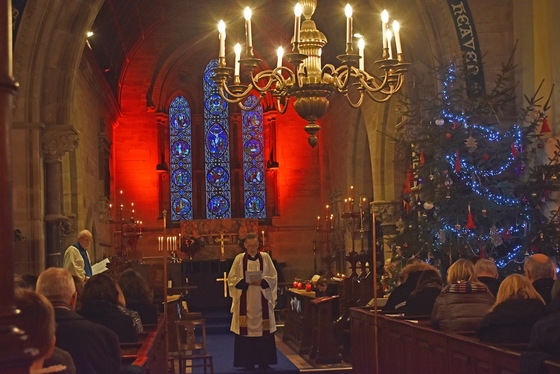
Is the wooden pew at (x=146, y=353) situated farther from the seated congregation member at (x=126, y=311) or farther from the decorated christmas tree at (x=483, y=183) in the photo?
the decorated christmas tree at (x=483, y=183)

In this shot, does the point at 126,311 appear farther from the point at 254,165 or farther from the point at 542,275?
the point at 254,165

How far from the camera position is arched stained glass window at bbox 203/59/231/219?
23.1 meters

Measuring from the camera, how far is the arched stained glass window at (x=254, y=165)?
75.6 feet

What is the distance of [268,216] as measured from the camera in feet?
74.7

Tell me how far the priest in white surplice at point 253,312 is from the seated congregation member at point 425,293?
3151 mm

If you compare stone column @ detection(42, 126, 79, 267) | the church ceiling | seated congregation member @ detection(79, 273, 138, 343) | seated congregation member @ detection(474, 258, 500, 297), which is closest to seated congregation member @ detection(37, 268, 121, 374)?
seated congregation member @ detection(79, 273, 138, 343)

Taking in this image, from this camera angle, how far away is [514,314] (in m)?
5.16

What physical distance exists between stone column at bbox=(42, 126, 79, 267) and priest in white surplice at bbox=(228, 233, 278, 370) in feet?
7.58

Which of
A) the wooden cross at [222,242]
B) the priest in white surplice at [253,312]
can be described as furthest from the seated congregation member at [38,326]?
the wooden cross at [222,242]

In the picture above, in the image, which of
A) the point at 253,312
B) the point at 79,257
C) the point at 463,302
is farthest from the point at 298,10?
the point at 253,312

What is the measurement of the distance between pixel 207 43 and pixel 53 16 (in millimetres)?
11888

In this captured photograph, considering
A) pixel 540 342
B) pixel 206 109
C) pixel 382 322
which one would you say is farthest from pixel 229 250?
pixel 540 342

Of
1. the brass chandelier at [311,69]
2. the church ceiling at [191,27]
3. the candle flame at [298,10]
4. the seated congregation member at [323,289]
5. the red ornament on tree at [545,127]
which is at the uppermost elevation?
the church ceiling at [191,27]

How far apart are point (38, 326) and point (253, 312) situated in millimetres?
7969
